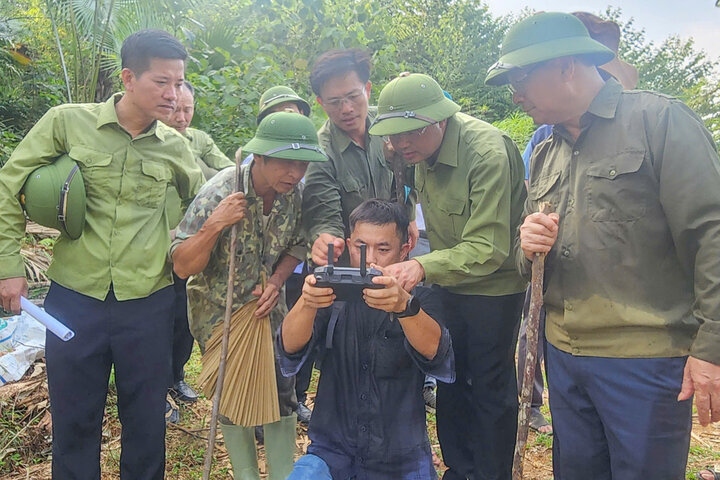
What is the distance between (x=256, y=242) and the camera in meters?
2.95

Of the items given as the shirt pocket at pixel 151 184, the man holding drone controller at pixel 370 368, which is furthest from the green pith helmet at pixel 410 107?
the shirt pocket at pixel 151 184

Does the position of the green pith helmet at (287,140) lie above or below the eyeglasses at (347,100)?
below

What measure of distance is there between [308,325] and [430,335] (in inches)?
19.0

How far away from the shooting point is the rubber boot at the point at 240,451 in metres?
3.01

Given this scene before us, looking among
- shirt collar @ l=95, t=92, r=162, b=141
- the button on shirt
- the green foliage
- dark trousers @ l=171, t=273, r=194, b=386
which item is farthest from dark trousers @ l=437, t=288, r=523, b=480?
the green foliage

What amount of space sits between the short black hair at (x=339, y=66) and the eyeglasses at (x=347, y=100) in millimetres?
83

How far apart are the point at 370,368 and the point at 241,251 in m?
0.94

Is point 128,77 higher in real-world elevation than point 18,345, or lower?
higher

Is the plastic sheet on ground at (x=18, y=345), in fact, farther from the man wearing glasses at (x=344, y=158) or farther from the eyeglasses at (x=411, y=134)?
the eyeglasses at (x=411, y=134)

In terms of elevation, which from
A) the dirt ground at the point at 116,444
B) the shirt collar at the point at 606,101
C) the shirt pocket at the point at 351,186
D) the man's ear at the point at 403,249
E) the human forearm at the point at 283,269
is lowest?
the dirt ground at the point at 116,444

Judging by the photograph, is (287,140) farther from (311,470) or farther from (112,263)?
(311,470)

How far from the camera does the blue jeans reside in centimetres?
221

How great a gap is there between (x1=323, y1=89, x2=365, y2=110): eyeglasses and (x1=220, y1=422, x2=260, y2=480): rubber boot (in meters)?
1.81

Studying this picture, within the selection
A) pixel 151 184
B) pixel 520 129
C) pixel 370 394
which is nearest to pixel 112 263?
pixel 151 184
